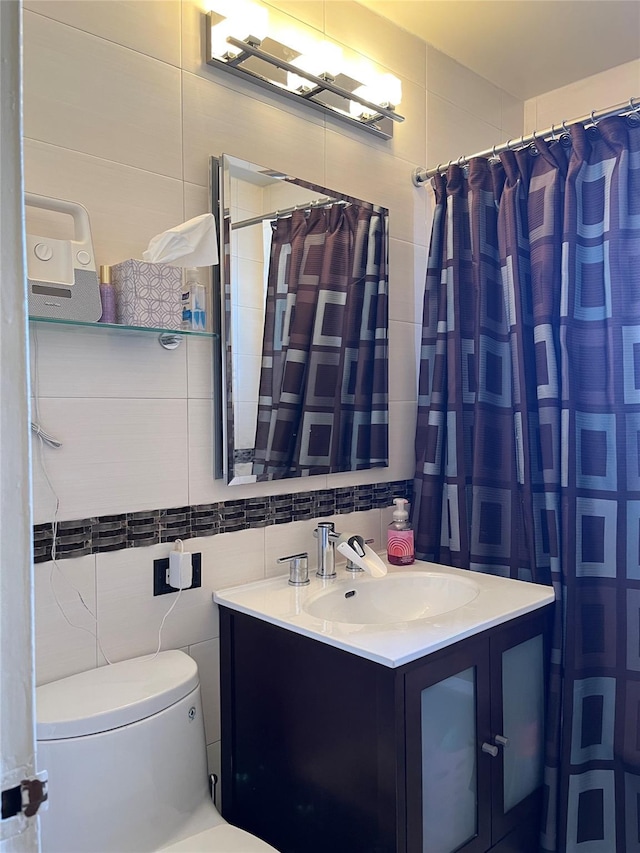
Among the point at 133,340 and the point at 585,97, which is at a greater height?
the point at 585,97

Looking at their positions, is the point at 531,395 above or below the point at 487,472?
above

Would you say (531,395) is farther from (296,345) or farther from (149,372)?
(149,372)

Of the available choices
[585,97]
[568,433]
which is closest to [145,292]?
[568,433]

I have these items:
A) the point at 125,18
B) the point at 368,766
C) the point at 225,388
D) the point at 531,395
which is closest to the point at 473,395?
the point at 531,395

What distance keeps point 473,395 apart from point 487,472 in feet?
0.78

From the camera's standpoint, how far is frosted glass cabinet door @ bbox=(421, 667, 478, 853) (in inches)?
51.9

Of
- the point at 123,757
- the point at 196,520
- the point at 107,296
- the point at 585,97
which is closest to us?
the point at 123,757

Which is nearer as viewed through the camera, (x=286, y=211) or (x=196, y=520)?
(x=196, y=520)

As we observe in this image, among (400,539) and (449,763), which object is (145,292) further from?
(449,763)

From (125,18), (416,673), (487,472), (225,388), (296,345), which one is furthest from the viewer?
(487,472)

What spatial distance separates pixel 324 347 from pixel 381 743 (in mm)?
1039

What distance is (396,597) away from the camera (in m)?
1.79

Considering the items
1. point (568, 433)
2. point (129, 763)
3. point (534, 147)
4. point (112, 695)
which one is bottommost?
point (129, 763)

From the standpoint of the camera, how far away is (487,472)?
194cm
